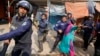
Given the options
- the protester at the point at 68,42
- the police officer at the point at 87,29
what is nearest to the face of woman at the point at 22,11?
the protester at the point at 68,42

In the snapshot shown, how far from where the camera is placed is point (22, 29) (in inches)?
223

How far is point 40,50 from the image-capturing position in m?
11.1

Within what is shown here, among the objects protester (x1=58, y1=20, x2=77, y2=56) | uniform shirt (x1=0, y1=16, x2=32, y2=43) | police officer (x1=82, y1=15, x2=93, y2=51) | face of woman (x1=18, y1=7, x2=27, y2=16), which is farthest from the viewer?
police officer (x1=82, y1=15, x2=93, y2=51)

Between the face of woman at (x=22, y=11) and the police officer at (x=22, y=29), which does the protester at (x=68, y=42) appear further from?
the face of woman at (x=22, y=11)

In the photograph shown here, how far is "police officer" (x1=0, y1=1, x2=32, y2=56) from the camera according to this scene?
223 inches

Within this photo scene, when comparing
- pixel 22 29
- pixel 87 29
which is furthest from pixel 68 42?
pixel 87 29

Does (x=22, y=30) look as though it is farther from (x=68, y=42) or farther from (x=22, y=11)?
(x=68, y=42)

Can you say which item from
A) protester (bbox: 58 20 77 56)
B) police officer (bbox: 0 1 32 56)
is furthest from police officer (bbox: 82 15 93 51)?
police officer (bbox: 0 1 32 56)

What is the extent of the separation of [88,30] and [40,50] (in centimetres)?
233

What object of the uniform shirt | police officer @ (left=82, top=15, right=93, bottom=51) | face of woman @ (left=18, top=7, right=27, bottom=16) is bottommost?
police officer @ (left=82, top=15, right=93, bottom=51)

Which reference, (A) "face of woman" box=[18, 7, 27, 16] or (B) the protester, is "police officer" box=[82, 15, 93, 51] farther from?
(A) "face of woman" box=[18, 7, 27, 16]

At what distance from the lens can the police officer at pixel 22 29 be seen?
5.67 m

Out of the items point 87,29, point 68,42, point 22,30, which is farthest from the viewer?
point 87,29

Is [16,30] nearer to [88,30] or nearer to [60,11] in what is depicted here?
[88,30]
